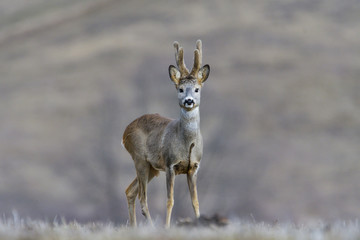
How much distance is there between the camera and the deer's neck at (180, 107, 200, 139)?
11.9m

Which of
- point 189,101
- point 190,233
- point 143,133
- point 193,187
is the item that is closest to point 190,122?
point 189,101

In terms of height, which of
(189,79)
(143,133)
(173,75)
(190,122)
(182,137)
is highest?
(173,75)

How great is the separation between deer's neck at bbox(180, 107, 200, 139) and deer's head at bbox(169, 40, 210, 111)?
0.09 metres

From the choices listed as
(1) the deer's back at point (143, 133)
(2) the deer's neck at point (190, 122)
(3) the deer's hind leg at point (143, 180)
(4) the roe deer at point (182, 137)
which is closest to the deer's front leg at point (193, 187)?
(4) the roe deer at point (182, 137)

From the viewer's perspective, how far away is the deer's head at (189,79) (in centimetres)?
1169

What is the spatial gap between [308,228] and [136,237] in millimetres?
2604

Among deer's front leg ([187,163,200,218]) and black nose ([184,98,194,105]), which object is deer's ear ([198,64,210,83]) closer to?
black nose ([184,98,194,105])

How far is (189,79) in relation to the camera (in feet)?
39.0

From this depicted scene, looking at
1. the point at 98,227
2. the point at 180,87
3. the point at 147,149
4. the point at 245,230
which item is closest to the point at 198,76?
the point at 180,87

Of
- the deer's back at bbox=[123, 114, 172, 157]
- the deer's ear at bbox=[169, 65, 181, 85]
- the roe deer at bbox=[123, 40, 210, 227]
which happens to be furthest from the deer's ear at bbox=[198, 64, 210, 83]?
the deer's back at bbox=[123, 114, 172, 157]

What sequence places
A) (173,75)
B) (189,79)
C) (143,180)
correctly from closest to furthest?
(189,79) < (173,75) < (143,180)

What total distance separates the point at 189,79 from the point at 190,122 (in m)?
0.61

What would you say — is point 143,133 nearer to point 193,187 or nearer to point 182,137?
point 182,137

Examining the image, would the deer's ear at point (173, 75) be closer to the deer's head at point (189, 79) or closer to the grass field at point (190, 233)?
the deer's head at point (189, 79)
